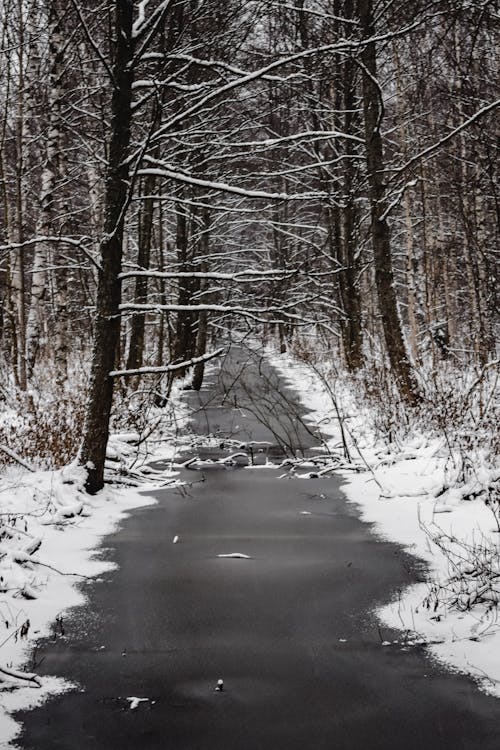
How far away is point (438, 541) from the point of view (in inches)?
201

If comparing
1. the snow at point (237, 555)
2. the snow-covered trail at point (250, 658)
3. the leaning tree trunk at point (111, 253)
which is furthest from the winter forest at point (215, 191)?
the snow at point (237, 555)

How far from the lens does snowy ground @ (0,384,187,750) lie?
3195 millimetres

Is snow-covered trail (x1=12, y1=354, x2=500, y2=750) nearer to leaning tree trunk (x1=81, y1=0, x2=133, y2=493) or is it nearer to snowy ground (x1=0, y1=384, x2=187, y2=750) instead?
snowy ground (x1=0, y1=384, x2=187, y2=750)

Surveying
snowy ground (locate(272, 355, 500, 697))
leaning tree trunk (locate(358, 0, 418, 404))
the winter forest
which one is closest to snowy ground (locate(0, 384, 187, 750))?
the winter forest

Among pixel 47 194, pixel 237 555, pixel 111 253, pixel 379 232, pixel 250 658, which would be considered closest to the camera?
pixel 250 658

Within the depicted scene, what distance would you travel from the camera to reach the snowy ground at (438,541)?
3.56 m

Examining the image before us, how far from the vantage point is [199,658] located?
350 cm

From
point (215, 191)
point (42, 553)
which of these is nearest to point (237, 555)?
point (42, 553)

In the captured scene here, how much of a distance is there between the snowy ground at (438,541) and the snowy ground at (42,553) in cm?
198

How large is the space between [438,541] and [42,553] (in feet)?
9.85

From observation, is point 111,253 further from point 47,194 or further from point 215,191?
point 47,194

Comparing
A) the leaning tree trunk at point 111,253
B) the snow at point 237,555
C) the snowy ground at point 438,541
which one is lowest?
the snow at point 237,555

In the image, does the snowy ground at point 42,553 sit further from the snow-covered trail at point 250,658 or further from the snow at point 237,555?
the snow at point 237,555

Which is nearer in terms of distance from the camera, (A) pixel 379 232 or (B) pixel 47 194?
(A) pixel 379 232
